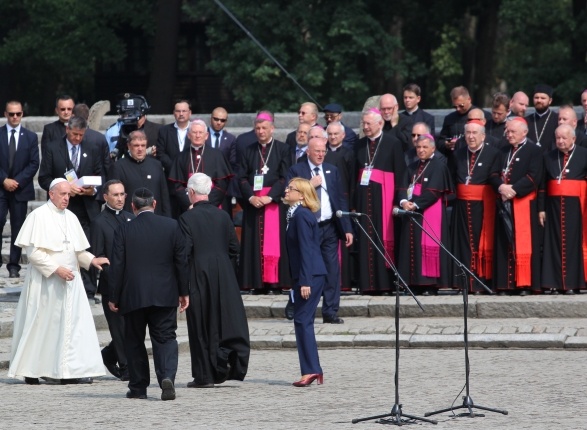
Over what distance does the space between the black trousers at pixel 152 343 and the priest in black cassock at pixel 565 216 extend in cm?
618

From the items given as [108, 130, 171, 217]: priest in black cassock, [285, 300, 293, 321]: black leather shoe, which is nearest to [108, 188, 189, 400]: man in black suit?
[285, 300, 293, 321]: black leather shoe

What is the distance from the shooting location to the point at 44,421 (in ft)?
41.5

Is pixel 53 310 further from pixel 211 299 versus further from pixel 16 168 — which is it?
pixel 16 168

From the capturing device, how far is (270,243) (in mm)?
19703

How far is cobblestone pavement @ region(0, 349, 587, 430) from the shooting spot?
12.4 metres

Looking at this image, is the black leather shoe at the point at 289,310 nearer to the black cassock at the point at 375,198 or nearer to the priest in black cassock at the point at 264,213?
the priest in black cassock at the point at 264,213

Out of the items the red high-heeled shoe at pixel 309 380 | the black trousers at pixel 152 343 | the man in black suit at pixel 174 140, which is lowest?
the red high-heeled shoe at pixel 309 380

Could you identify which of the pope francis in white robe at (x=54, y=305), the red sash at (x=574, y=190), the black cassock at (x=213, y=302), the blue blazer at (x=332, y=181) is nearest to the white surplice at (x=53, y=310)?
the pope francis in white robe at (x=54, y=305)

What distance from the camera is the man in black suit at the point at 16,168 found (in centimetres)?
2073

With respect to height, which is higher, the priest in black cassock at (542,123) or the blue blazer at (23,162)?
the priest in black cassock at (542,123)

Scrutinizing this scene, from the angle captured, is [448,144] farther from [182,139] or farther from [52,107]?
[52,107]

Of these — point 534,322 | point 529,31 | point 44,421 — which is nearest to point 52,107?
point 529,31

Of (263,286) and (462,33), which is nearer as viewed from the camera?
(263,286)

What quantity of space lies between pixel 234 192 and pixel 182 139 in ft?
3.82
